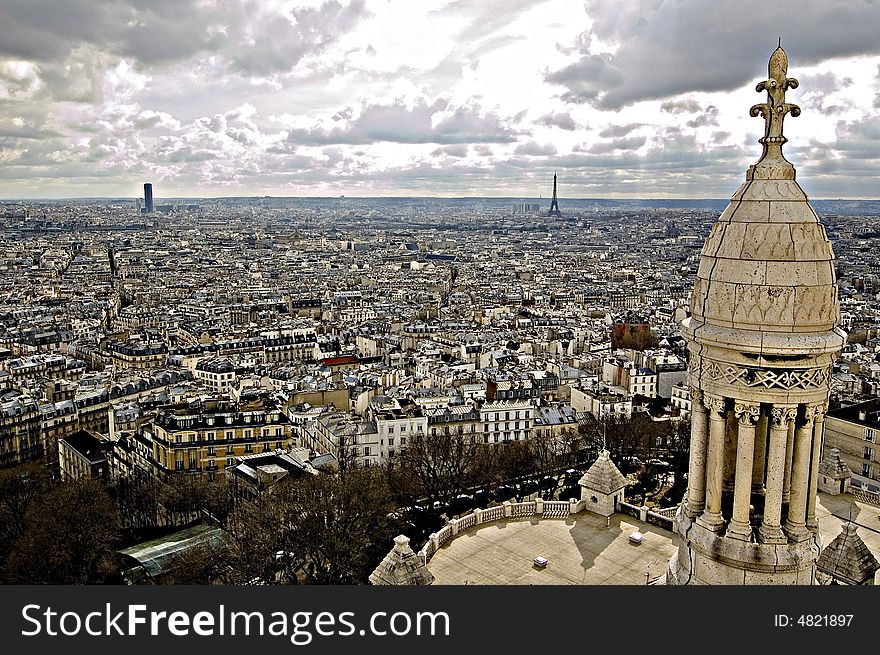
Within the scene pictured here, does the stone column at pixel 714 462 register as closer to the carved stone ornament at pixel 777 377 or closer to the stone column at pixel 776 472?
the carved stone ornament at pixel 777 377

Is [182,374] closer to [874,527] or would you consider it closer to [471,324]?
[471,324]

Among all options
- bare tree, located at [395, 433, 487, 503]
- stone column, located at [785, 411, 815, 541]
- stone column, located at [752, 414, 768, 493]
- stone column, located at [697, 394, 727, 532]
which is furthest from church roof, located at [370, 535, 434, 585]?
bare tree, located at [395, 433, 487, 503]

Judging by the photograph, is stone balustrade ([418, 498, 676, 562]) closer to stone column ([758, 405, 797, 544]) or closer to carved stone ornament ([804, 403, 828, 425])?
stone column ([758, 405, 797, 544])

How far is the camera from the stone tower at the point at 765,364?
930 centimetres

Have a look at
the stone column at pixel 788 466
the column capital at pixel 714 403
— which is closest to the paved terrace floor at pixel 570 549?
the stone column at pixel 788 466

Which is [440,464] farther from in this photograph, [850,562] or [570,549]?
[850,562]

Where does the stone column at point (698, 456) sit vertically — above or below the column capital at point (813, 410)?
below

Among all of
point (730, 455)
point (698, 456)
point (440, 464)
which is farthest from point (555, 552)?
point (440, 464)

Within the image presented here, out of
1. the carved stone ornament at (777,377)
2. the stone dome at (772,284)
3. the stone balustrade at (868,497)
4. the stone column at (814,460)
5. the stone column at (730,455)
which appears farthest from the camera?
the stone balustrade at (868,497)

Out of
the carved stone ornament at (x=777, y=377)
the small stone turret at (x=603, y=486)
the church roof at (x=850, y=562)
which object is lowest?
the small stone turret at (x=603, y=486)

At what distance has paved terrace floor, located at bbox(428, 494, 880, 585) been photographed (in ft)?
57.1

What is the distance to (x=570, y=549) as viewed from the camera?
18516 mm

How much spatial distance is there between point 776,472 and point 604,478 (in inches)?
418

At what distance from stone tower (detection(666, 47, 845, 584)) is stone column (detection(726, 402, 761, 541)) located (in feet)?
0.04
